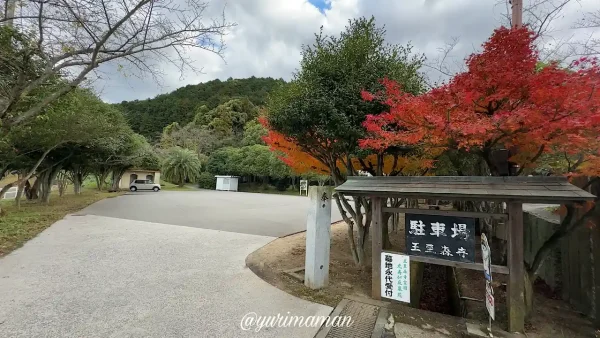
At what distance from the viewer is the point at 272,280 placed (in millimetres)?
5008

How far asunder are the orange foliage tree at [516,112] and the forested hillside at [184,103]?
141 feet

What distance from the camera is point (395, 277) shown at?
4.07 m

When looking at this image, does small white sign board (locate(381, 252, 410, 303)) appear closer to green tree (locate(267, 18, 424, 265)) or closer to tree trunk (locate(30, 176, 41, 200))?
green tree (locate(267, 18, 424, 265))

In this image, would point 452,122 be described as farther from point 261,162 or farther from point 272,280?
point 261,162

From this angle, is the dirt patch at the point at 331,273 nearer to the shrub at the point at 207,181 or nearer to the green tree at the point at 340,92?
the green tree at the point at 340,92

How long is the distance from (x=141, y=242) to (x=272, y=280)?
432cm

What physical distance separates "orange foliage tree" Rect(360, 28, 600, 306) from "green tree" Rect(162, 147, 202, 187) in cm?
3123

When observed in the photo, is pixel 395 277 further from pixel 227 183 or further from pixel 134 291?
pixel 227 183

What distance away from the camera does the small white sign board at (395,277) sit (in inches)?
157

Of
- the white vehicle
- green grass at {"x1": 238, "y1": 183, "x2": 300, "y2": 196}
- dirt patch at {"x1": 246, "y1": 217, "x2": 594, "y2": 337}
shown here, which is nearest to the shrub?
green grass at {"x1": 238, "y1": 183, "x2": 300, "y2": 196}

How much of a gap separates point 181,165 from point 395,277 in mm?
32153

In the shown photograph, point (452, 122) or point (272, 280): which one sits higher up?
point (452, 122)

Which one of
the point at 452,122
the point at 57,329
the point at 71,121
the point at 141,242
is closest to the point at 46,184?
the point at 71,121

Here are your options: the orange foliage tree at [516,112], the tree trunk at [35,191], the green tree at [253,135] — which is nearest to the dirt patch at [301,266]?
the orange foliage tree at [516,112]
